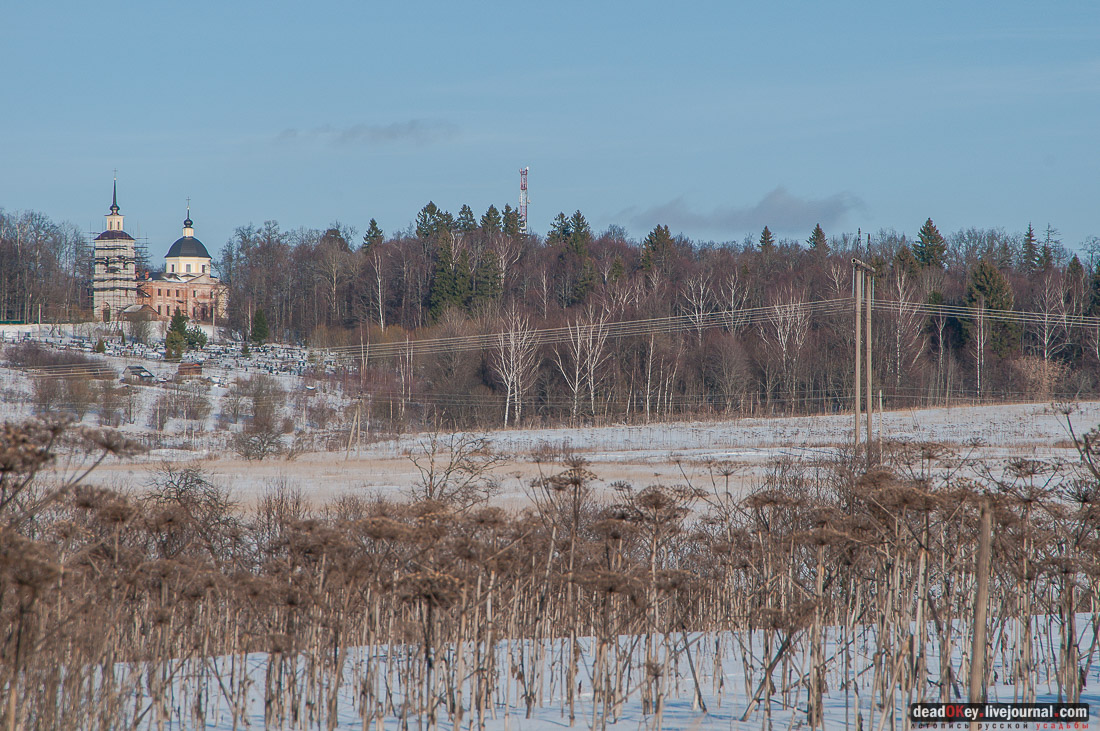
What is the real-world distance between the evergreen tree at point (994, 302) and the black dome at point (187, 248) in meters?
83.0

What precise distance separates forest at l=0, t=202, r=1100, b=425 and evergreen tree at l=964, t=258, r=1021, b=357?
4.2 inches

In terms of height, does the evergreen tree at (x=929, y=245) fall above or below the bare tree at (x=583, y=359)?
above

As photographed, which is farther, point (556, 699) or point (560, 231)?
point (560, 231)

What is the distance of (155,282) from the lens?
10219 centimetres

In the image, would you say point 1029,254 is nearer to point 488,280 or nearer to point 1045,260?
point 1045,260

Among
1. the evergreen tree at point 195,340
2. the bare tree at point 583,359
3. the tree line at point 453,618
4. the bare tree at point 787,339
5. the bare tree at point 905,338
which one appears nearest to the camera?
the tree line at point 453,618

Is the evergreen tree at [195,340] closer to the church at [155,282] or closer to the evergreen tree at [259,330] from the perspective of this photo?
the evergreen tree at [259,330]

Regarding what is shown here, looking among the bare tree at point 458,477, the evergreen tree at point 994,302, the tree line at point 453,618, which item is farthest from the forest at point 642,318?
the tree line at point 453,618

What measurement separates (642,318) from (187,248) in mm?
66789

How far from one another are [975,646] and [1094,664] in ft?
20.8

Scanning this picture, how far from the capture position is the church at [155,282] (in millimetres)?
94438

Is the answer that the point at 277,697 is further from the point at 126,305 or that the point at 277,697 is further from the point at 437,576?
the point at 126,305

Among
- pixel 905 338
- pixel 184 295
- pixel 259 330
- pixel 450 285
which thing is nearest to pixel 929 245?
pixel 905 338

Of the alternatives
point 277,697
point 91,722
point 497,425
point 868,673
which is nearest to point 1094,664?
point 868,673
